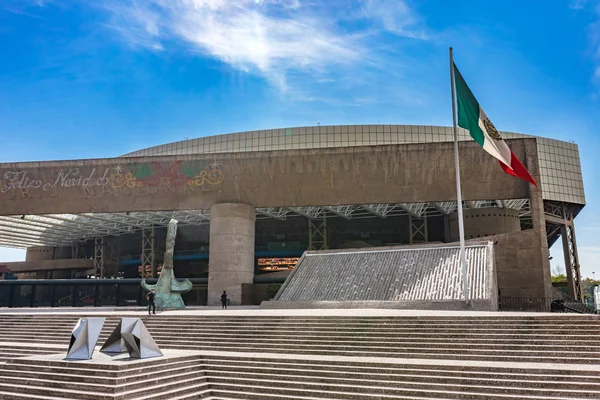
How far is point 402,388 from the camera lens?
9.58 m

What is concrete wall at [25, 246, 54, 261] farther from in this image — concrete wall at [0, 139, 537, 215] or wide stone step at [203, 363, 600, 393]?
wide stone step at [203, 363, 600, 393]

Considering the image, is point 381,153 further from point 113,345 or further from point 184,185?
point 113,345

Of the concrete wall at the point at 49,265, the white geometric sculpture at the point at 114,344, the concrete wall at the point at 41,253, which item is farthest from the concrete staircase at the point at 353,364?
the concrete wall at the point at 41,253

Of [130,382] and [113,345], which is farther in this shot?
[113,345]

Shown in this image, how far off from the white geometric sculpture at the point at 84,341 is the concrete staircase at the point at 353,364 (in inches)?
18.0

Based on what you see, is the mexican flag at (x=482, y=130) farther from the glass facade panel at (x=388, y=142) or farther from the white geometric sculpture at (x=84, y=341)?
the glass facade panel at (x=388, y=142)

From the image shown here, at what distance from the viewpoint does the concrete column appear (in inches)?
1168

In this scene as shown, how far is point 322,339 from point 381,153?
1796 cm

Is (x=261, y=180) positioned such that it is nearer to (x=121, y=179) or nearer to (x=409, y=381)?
(x=121, y=179)

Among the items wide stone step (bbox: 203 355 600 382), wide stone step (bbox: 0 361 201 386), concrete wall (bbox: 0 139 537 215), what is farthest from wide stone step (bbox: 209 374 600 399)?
concrete wall (bbox: 0 139 537 215)

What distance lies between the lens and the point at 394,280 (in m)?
22.5

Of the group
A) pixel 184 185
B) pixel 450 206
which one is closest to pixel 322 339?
pixel 184 185

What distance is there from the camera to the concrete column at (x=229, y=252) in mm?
29656

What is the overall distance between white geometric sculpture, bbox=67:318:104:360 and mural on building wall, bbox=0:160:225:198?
777 inches
